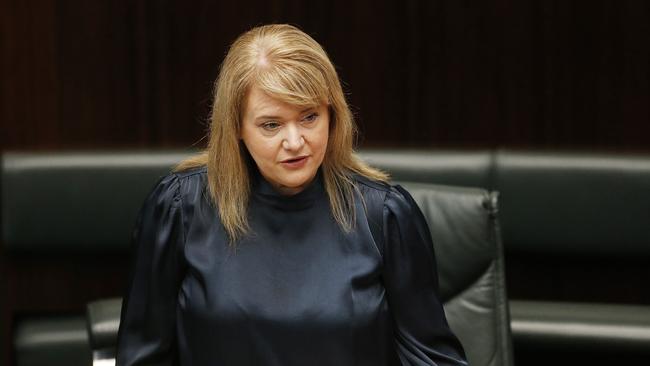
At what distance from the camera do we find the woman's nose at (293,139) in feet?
3.67

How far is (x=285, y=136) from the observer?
1121 millimetres

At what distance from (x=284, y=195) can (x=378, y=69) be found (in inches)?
34.1

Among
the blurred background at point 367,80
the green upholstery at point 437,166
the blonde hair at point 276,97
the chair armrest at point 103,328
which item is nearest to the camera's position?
the blonde hair at point 276,97

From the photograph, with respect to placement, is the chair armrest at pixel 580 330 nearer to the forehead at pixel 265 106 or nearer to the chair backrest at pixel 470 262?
the chair backrest at pixel 470 262

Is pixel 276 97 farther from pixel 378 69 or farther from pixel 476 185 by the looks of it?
pixel 378 69

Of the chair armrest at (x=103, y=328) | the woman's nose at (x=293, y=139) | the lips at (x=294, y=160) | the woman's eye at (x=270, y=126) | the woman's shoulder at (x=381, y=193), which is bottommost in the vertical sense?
the chair armrest at (x=103, y=328)

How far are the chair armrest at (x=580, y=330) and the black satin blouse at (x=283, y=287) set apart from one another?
527mm

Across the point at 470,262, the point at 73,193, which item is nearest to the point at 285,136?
the point at 470,262

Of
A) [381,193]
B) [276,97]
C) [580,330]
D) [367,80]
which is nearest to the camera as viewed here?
[276,97]

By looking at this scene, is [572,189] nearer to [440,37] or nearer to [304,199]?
[440,37]

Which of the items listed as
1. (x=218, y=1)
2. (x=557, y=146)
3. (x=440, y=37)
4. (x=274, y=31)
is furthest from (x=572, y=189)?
(x=274, y=31)

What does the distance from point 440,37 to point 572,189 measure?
1.25ft

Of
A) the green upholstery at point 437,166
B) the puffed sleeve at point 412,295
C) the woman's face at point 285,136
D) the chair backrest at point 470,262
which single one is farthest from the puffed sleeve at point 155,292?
the green upholstery at point 437,166

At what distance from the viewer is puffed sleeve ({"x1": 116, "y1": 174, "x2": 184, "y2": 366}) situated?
1178 mm
